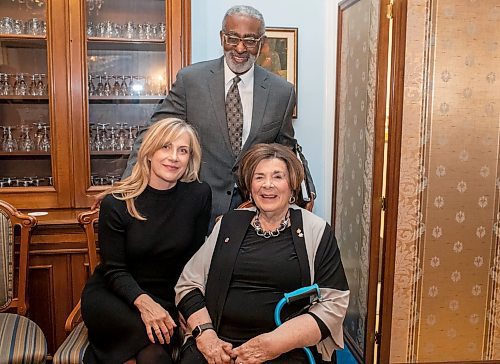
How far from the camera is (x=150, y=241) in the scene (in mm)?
1847

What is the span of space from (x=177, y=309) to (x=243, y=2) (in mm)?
1850

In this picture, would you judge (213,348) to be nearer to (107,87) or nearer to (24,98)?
(107,87)

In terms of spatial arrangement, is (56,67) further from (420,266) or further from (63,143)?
(420,266)

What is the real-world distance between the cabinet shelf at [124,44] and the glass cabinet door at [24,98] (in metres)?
0.24

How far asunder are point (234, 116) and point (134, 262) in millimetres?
757

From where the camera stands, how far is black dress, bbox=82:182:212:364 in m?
1.76

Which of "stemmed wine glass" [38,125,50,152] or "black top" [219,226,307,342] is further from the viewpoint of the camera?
"stemmed wine glass" [38,125,50,152]

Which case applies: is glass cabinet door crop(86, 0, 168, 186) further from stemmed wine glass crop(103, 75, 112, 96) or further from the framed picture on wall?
the framed picture on wall

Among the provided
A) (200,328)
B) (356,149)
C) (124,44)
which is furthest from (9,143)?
(356,149)

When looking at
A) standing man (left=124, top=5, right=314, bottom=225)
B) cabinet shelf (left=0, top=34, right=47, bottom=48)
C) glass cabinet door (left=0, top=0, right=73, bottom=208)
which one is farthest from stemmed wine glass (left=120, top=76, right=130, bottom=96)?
standing man (left=124, top=5, right=314, bottom=225)

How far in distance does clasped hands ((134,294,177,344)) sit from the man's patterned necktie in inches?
29.0

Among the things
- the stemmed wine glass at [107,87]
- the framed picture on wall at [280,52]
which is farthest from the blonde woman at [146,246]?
the framed picture on wall at [280,52]

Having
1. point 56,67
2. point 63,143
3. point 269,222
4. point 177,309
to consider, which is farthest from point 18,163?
point 269,222

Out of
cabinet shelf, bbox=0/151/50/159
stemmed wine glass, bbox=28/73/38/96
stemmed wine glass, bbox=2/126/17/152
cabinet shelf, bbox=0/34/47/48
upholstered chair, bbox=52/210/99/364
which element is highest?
cabinet shelf, bbox=0/34/47/48
